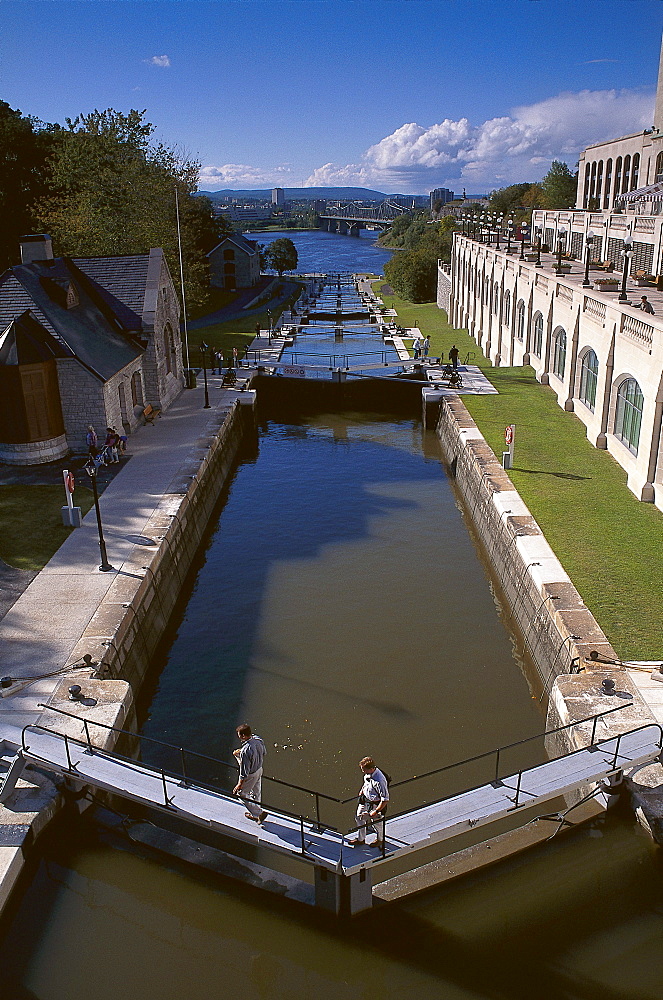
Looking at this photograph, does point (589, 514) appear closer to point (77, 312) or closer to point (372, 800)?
point (372, 800)

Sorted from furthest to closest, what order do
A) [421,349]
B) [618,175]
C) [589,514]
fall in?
1. [618,175]
2. [421,349]
3. [589,514]

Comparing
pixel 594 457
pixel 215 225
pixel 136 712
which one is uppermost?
pixel 215 225

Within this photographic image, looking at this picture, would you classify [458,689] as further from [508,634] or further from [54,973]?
[54,973]

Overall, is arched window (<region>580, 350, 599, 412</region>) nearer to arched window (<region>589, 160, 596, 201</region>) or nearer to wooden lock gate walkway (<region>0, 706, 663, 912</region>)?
wooden lock gate walkway (<region>0, 706, 663, 912</region>)

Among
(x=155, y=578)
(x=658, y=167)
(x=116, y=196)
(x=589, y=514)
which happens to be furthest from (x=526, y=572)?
(x=658, y=167)

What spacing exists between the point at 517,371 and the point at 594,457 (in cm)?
1607

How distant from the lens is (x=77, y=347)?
90.7ft

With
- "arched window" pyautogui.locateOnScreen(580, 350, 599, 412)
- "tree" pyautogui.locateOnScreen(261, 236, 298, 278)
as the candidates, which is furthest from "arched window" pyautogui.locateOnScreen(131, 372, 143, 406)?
"tree" pyautogui.locateOnScreen(261, 236, 298, 278)

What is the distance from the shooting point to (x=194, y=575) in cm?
2166

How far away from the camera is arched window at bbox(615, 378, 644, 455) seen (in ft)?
77.2

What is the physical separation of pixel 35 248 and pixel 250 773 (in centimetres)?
2719

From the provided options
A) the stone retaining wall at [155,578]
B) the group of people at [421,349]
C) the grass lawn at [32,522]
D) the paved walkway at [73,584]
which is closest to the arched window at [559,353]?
the group of people at [421,349]

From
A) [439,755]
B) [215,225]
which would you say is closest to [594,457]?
[439,755]

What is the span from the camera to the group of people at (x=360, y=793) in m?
10.3
